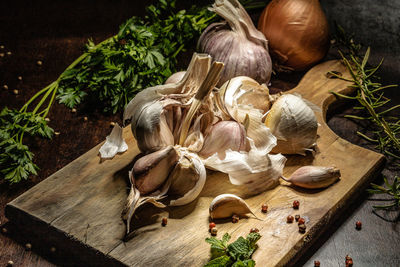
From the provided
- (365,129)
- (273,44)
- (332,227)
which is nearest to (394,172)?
(365,129)

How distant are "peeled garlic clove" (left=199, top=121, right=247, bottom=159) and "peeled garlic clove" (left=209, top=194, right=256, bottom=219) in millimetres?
158

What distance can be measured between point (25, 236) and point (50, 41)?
112 cm

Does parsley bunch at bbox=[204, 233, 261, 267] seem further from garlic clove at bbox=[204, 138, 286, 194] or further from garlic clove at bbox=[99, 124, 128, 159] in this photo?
garlic clove at bbox=[99, 124, 128, 159]

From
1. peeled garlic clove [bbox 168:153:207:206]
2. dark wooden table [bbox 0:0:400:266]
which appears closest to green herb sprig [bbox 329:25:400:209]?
dark wooden table [bbox 0:0:400:266]

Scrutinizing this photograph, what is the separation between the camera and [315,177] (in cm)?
144

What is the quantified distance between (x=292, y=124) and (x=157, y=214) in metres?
0.48

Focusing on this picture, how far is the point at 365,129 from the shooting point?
1823 mm

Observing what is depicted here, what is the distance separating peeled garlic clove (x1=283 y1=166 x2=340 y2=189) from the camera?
1.44m

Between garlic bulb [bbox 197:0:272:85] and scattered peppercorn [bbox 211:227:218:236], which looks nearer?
scattered peppercorn [bbox 211:227:218:236]

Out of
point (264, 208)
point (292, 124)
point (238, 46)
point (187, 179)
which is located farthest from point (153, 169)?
point (238, 46)

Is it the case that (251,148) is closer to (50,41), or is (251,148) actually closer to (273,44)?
(273,44)

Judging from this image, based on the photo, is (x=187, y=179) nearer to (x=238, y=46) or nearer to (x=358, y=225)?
(x=358, y=225)

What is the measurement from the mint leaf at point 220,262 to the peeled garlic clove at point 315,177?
0.37 m

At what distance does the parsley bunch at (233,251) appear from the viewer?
1.19m
